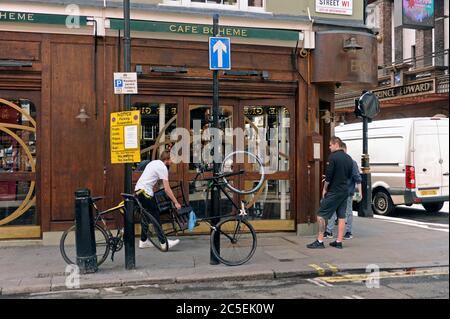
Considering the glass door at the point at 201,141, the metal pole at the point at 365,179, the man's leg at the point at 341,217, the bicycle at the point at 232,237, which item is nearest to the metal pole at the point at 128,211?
the bicycle at the point at 232,237

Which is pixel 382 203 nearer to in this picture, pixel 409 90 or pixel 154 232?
pixel 154 232

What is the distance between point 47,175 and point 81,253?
2529 mm

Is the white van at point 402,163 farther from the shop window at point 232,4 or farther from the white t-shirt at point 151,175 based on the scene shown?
the white t-shirt at point 151,175

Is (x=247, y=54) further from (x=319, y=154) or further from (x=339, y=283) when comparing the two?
(x=339, y=283)

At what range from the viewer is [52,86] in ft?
29.1

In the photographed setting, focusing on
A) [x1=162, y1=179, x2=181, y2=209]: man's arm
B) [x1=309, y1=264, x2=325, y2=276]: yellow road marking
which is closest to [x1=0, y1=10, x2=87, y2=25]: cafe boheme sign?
[x1=162, y1=179, x2=181, y2=209]: man's arm

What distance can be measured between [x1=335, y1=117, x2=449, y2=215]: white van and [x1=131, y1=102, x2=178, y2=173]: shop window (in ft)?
20.2

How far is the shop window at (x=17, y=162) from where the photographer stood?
8.91 meters

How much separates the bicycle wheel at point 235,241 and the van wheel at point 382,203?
7.55 metres

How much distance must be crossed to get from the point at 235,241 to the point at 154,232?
1.52m

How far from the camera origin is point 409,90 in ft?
76.2

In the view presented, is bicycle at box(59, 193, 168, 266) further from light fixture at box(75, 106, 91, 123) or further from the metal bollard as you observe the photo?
light fixture at box(75, 106, 91, 123)

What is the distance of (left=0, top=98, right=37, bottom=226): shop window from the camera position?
891cm

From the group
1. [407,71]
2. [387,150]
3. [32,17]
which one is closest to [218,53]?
[32,17]
